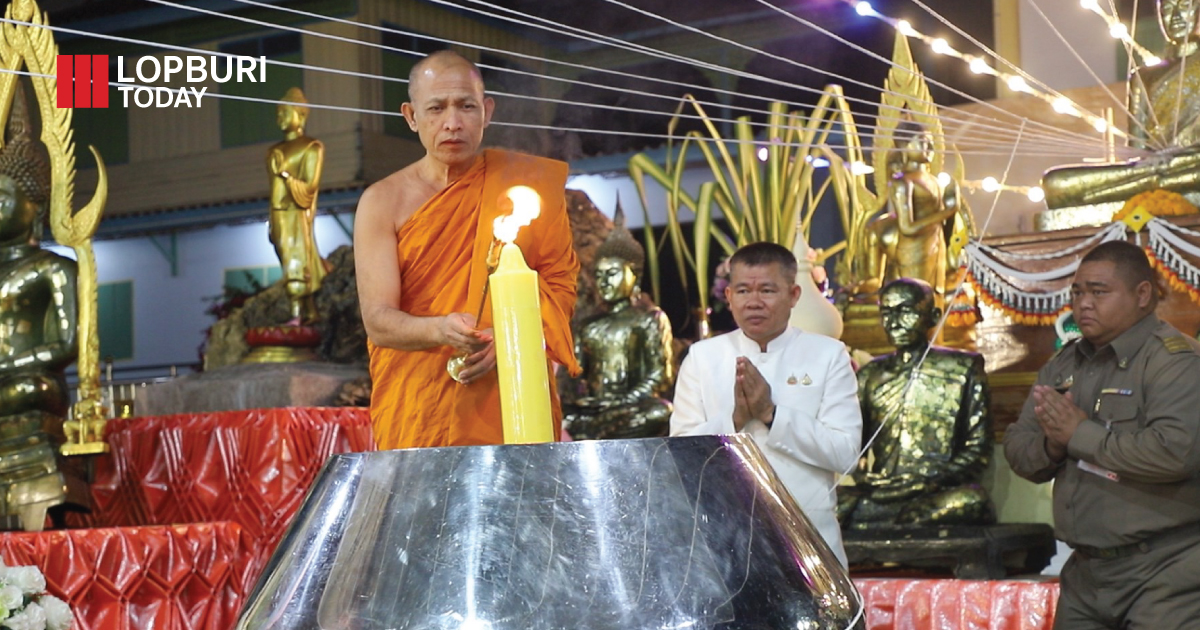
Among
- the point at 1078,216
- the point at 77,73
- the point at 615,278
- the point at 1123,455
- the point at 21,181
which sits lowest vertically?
the point at 1123,455

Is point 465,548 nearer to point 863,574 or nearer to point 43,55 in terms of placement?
point 863,574

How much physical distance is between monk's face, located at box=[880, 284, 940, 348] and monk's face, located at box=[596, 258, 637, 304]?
1.43m

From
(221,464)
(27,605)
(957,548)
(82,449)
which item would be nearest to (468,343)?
(27,605)

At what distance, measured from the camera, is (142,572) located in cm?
336

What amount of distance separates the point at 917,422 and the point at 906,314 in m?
0.31

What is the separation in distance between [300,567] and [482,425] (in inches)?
50.0

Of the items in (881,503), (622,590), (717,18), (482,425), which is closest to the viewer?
(622,590)

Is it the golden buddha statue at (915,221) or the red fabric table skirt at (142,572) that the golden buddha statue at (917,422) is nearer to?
the golden buddha statue at (915,221)

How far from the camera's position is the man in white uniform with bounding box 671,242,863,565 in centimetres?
254

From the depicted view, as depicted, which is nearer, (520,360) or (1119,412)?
(520,360)

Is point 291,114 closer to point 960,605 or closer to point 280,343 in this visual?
point 280,343

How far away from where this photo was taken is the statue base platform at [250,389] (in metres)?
5.24

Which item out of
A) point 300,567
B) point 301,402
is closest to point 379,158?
point 301,402

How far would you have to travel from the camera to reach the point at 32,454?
425 centimetres
